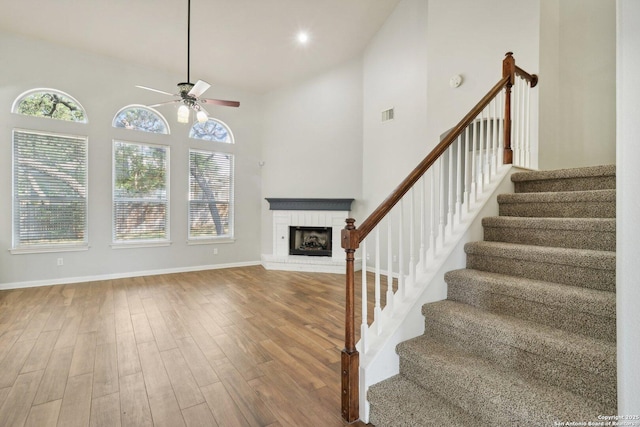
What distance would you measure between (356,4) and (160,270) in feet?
18.4

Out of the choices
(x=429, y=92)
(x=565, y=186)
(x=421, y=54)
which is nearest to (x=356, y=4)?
(x=421, y=54)

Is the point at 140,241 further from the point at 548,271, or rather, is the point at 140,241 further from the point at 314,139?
the point at 548,271

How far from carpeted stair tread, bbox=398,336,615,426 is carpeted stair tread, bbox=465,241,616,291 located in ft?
2.11

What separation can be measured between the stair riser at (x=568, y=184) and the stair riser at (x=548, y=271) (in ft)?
3.15

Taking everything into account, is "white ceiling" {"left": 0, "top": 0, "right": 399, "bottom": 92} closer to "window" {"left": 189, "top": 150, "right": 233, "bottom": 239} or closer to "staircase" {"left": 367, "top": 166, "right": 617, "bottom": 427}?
"window" {"left": 189, "top": 150, "right": 233, "bottom": 239}

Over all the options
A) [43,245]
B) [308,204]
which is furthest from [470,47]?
[43,245]

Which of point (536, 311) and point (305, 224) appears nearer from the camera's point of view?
point (536, 311)

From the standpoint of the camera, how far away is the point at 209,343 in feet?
8.95

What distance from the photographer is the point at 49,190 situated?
15.6 feet

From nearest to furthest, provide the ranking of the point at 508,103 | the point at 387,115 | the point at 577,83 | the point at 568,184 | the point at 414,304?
the point at 414,304
the point at 568,184
the point at 508,103
the point at 577,83
the point at 387,115

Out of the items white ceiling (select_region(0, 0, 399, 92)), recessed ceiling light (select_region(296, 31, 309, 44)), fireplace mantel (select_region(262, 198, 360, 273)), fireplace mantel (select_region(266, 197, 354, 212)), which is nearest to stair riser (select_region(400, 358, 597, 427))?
fireplace mantel (select_region(262, 198, 360, 273))

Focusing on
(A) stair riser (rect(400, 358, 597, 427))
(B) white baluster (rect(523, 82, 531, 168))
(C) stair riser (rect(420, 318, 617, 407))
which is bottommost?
(A) stair riser (rect(400, 358, 597, 427))

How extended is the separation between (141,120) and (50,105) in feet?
4.03

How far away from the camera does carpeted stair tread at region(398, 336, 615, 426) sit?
1224 millimetres
